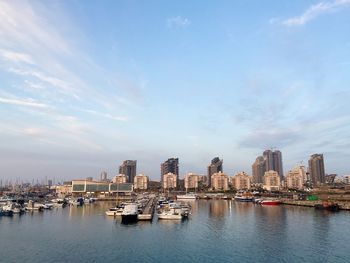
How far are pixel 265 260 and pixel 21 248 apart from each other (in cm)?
2546

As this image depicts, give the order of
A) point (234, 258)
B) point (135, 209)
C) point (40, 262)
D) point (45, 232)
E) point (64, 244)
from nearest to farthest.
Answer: point (40, 262)
point (234, 258)
point (64, 244)
point (45, 232)
point (135, 209)

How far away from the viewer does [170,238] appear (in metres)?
41.8

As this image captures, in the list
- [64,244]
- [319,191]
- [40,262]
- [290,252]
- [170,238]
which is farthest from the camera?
[319,191]

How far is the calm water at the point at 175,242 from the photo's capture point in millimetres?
31844

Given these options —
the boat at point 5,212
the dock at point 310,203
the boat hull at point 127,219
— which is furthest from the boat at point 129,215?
the dock at point 310,203

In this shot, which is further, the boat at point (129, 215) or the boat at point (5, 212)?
the boat at point (5, 212)

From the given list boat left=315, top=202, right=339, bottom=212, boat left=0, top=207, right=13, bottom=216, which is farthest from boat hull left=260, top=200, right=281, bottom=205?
boat left=0, top=207, right=13, bottom=216

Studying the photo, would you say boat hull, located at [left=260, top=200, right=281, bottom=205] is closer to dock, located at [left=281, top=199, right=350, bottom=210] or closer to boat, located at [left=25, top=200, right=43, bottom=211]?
dock, located at [left=281, top=199, right=350, bottom=210]

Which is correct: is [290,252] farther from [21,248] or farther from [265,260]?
[21,248]

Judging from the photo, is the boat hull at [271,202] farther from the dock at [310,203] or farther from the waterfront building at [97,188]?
the waterfront building at [97,188]

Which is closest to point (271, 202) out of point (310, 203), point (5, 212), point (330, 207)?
point (310, 203)

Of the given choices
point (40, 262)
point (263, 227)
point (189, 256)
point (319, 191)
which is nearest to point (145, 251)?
point (189, 256)

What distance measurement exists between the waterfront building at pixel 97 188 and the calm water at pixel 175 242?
354ft

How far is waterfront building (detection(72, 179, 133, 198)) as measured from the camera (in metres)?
160
